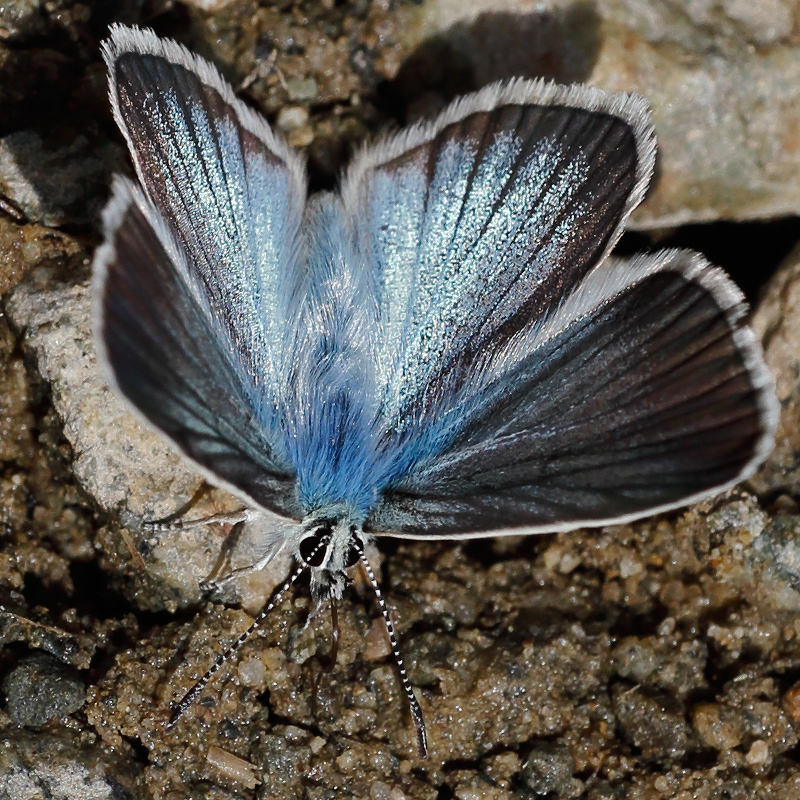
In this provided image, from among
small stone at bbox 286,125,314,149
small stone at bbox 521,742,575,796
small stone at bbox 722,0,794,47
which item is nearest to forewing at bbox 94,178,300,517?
small stone at bbox 521,742,575,796

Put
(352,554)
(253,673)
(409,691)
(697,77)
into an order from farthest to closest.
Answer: (697,77), (253,673), (409,691), (352,554)

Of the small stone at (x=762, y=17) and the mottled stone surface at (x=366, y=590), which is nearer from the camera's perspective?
the mottled stone surface at (x=366, y=590)

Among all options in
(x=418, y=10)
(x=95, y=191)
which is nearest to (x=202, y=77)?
(x=95, y=191)

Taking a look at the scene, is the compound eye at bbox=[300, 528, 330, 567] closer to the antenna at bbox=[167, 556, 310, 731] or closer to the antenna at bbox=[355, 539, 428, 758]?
the antenna at bbox=[167, 556, 310, 731]

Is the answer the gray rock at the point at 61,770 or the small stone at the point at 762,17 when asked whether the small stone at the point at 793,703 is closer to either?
the gray rock at the point at 61,770

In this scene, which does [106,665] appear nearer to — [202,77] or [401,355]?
[401,355]

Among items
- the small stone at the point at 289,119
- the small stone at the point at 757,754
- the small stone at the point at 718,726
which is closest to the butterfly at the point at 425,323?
the small stone at the point at 289,119

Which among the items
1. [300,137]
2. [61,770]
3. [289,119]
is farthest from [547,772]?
[289,119]

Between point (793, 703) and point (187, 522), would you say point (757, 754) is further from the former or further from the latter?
point (187, 522)
